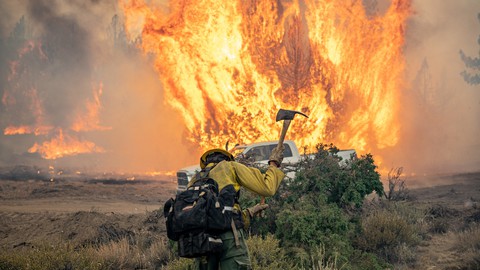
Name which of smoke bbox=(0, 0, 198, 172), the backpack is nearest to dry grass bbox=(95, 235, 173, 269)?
the backpack

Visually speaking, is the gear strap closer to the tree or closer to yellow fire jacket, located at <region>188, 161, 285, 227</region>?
yellow fire jacket, located at <region>188, 161, 285, 227</region>

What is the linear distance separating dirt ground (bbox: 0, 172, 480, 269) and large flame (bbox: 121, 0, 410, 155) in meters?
5.11

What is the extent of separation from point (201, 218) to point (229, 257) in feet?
1.87

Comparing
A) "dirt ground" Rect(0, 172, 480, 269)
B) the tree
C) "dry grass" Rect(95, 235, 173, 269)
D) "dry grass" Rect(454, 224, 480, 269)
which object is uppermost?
the tree

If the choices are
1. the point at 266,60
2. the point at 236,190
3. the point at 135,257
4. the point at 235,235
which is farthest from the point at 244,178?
the point at 266,60

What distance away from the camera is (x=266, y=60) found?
942 inches

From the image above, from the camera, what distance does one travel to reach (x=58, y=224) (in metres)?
11.9

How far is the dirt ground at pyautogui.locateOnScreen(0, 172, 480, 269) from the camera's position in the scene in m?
10.1

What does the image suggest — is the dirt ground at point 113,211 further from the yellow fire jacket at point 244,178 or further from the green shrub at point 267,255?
the yellow fire jacket at point 244,178

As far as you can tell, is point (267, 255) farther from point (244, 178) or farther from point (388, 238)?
point (388, 238)

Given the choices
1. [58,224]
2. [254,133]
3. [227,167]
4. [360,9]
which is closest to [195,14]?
[254,133]

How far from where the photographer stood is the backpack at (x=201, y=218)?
4086 millimetres

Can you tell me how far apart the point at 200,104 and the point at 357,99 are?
9.68 meters

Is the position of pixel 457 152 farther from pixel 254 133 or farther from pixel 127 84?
pixel 127 84
